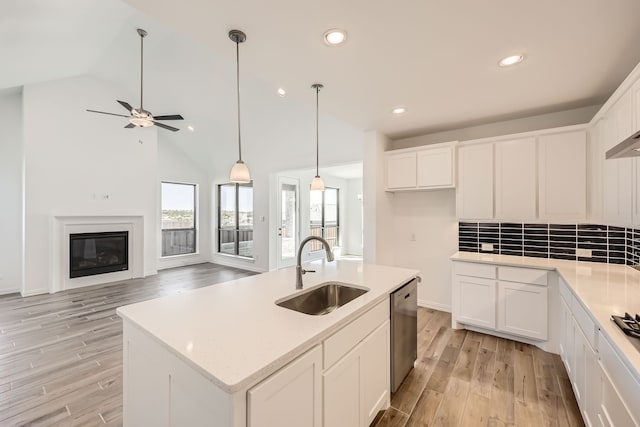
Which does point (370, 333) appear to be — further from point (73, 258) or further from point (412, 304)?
point (73, 258)

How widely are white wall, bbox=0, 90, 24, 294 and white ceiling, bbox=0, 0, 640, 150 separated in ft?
2.79

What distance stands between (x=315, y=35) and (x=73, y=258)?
5.92 m

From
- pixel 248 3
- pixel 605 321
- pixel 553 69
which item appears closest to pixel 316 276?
pixel 605 321

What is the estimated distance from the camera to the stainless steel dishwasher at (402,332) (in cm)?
202

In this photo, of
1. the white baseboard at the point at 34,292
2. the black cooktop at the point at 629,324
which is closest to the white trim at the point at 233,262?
the white baseboard at the point at 34,292

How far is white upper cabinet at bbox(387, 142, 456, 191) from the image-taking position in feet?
11.1

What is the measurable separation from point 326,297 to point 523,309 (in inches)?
85.1

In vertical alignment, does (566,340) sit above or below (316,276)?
below

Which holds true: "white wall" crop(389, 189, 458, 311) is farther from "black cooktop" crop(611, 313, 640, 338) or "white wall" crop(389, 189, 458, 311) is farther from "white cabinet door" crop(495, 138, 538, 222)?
"black cooktop" crop(611, 313, 640, 338)

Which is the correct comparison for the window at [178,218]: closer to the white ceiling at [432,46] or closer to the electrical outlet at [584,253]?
the white ceiling at [432,46]

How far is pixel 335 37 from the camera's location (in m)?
1.75

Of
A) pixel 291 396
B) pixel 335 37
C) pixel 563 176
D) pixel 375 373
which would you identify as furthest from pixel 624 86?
pixel 291 396

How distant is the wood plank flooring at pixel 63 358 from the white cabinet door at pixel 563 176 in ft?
13.9

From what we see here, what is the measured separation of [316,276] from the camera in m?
2.30
